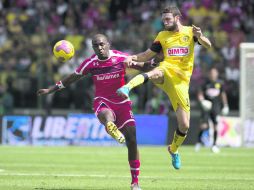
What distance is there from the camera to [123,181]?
14086 mm

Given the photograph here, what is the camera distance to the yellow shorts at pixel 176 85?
1418 cm

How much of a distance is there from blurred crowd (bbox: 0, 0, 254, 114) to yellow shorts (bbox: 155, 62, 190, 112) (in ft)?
39.8

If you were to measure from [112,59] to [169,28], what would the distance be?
1.60 m

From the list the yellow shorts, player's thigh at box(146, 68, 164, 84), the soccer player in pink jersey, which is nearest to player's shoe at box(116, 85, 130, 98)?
the soccer player in pink jersey

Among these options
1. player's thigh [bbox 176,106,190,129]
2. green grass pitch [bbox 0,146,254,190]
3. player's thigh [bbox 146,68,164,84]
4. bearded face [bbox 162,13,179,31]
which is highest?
bearded face [bbox 162,13,179,31]

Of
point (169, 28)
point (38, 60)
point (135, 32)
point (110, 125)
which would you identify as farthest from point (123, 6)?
point (110, 125)

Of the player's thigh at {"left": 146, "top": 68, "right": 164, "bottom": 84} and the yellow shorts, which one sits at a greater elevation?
the player's thigh at {"left": 146, "top": 68, "right": 164, "bottom": 84}

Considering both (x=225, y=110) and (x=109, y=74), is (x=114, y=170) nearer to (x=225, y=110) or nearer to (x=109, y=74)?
(x=109, y=74)

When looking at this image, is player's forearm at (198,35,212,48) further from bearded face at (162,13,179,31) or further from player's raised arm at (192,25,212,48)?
bearded face at (162,13,179,31)

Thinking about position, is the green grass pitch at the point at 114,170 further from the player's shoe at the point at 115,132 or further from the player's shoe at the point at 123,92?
the player's shoe at the point at 123,92

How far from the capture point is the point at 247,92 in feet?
87.2

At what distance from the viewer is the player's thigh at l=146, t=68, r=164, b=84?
13.3 meters

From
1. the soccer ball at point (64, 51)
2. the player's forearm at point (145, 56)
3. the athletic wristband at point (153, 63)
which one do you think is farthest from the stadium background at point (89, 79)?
the soccer ball at point (64, 51)

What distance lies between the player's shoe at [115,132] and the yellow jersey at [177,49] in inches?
102
